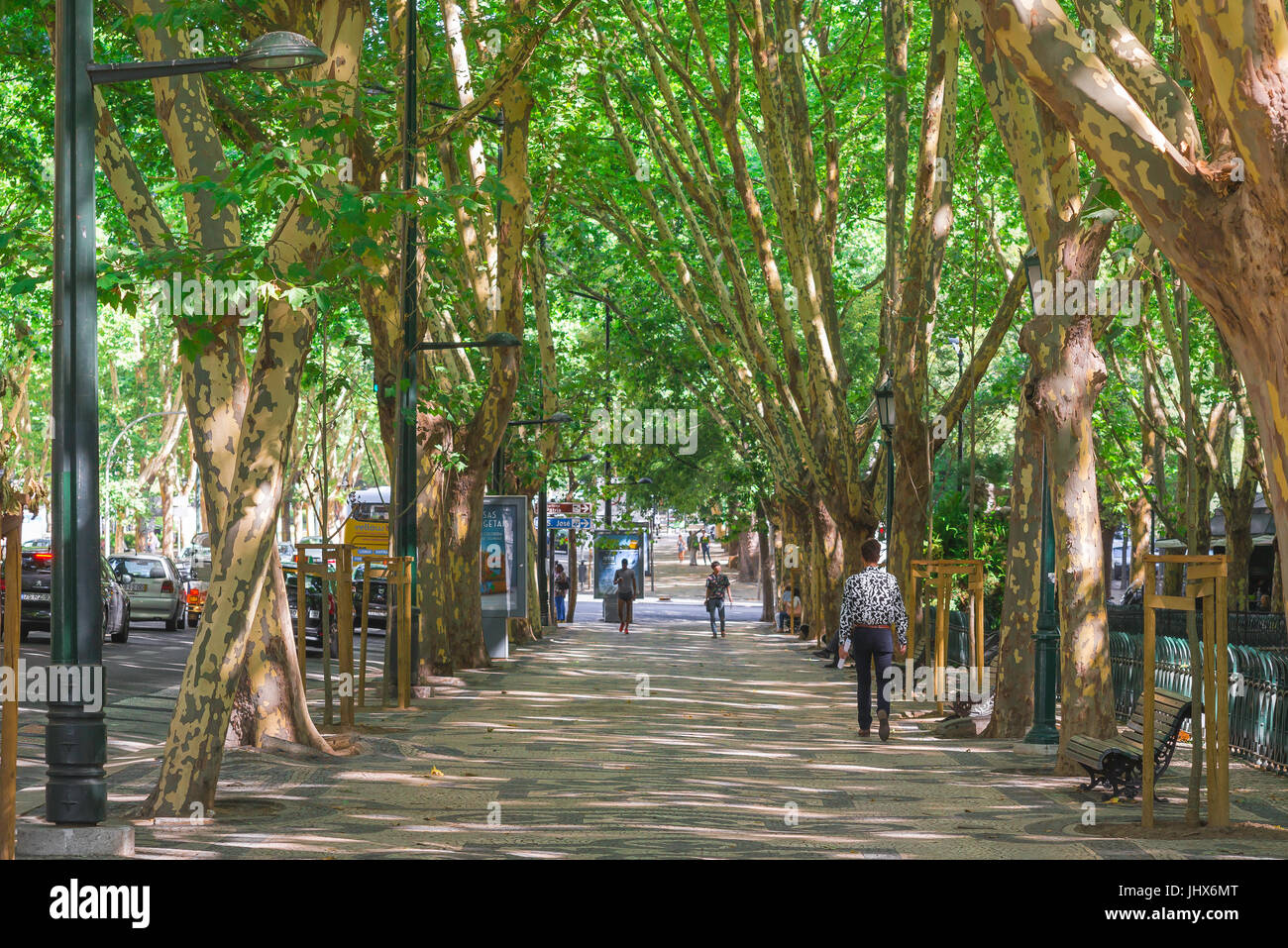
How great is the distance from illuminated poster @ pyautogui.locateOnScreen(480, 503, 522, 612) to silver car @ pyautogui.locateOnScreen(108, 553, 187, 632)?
31.1 feet

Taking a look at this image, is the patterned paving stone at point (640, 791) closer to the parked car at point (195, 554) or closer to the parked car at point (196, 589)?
the parked car at point (196, 589)

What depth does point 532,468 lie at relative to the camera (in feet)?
96.4

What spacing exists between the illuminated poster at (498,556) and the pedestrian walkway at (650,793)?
7.06 m

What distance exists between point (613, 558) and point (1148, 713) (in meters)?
41.5

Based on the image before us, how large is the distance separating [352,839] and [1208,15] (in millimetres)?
5898

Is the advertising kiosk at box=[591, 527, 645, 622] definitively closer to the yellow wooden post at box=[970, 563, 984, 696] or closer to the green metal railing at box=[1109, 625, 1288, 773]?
the yellow wooden post at box=[970, 563, 984, 696]

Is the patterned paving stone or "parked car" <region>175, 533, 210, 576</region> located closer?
the patterned paving stone

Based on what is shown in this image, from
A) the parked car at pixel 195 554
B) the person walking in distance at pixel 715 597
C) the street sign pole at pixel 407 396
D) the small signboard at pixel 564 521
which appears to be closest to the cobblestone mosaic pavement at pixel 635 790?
the street sign pole at pixel 407 396

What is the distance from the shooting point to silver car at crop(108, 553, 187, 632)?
102 feet

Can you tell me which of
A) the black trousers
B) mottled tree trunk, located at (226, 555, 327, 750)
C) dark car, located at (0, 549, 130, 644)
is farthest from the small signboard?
mottled tree trunk, located at (226, 555, 327, 750)

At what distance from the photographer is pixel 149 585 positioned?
31.1m

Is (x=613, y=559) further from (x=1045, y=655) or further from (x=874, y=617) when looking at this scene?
(x=1045, y=655)

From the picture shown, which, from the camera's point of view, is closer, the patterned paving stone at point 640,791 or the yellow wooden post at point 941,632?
the patterned paving stone at point 640,791

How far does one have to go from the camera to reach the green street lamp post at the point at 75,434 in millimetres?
8086
